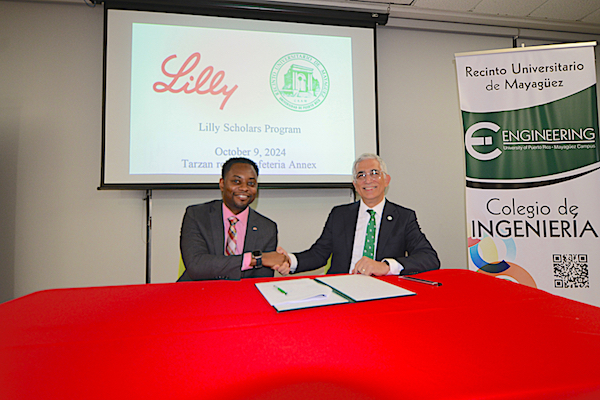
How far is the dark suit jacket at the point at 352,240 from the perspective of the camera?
1770 millimetres

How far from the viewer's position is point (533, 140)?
249 cm

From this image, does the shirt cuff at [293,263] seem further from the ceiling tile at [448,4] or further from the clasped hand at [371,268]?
the ceiling tile at [448,4]

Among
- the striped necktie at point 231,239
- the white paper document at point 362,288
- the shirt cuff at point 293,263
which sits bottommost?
the shirt cuff at point 293,263

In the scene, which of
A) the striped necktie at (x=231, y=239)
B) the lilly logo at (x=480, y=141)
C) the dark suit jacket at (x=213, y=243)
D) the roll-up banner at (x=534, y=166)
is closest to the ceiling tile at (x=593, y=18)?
the roll-up banner at (x=534, y=166)

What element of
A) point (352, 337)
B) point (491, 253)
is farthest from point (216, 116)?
point (491, 253)

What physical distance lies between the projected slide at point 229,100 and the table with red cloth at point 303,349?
68.6 inches

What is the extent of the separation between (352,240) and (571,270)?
1.88 m

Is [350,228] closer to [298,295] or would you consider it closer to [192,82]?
[298,295]

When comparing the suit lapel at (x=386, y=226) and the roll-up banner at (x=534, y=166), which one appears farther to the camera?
the roll-up banner at (x=534, y=166)

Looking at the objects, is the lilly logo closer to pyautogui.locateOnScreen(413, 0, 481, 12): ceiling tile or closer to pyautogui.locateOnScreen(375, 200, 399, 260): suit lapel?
pyautogui.locateOnScreen(375, 200, 399, 260): suit lapel

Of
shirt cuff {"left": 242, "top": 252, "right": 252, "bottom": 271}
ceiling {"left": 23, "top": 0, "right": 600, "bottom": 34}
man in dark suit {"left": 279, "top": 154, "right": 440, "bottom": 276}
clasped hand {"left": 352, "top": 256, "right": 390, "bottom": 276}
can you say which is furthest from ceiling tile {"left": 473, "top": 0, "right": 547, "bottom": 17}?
shirt cuff {"left": 242, "top": 252, "right": 252, "bottom": 271}

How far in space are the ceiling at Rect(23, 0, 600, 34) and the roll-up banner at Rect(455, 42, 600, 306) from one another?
0.70 m

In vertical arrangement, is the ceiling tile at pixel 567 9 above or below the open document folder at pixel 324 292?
above

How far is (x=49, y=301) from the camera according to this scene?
0.93 meters
